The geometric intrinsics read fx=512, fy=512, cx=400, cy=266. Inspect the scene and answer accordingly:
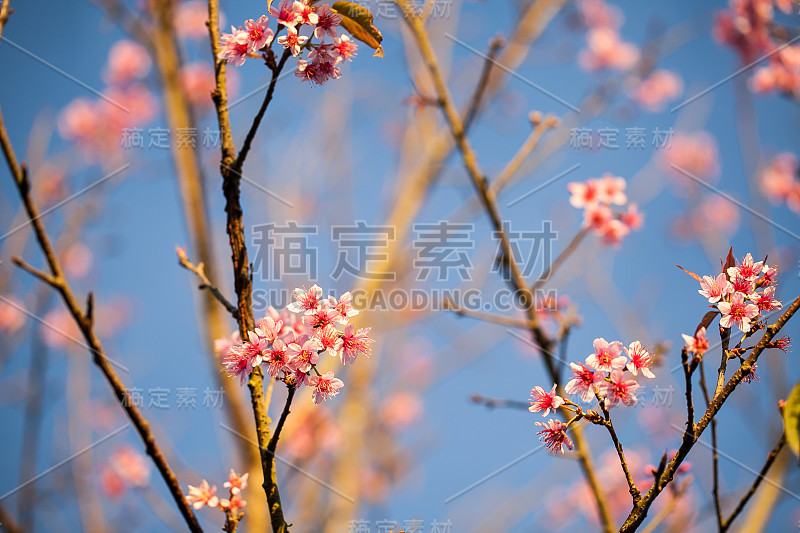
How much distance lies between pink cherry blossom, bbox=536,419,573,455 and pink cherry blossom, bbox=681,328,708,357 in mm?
355

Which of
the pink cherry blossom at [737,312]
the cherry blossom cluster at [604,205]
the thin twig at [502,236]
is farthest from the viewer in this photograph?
the cherry blossom cluster at [604,205]

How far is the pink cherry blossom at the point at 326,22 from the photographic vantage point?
1364 mm

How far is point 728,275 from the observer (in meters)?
1.31

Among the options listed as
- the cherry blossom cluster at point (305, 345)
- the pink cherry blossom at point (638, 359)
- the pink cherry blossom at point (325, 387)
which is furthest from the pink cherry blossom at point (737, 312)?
the pink cherry blossom at point (325, 387)

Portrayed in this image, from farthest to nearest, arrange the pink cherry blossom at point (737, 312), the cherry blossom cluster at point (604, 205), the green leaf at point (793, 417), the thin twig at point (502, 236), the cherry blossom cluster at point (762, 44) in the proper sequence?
the cherry blossom cluster at point (762, 44) → the cherry blossom cluster at point (604, 205) → the thin twig at point (502, 236) → the pink cherry blossom at point (737, 312) → the green leaf at point (793, 417)

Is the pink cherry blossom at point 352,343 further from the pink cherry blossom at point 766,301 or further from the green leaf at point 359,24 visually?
the pink cherry blossom at point 766,301

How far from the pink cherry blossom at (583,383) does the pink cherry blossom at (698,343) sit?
220 millimetres

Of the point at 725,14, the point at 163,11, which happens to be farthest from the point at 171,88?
the point at 725,14

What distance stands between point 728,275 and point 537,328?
96 centimetres

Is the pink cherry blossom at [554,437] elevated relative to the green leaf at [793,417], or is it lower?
elevated

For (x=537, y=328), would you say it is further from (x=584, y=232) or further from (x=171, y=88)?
(x=171, y=88)

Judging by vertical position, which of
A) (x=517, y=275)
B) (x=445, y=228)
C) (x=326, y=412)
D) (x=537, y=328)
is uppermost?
(x=445, y=228)

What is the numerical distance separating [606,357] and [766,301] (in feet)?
1.36

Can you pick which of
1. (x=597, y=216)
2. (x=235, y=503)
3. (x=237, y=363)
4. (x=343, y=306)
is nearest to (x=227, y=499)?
(x=235, y=503)
